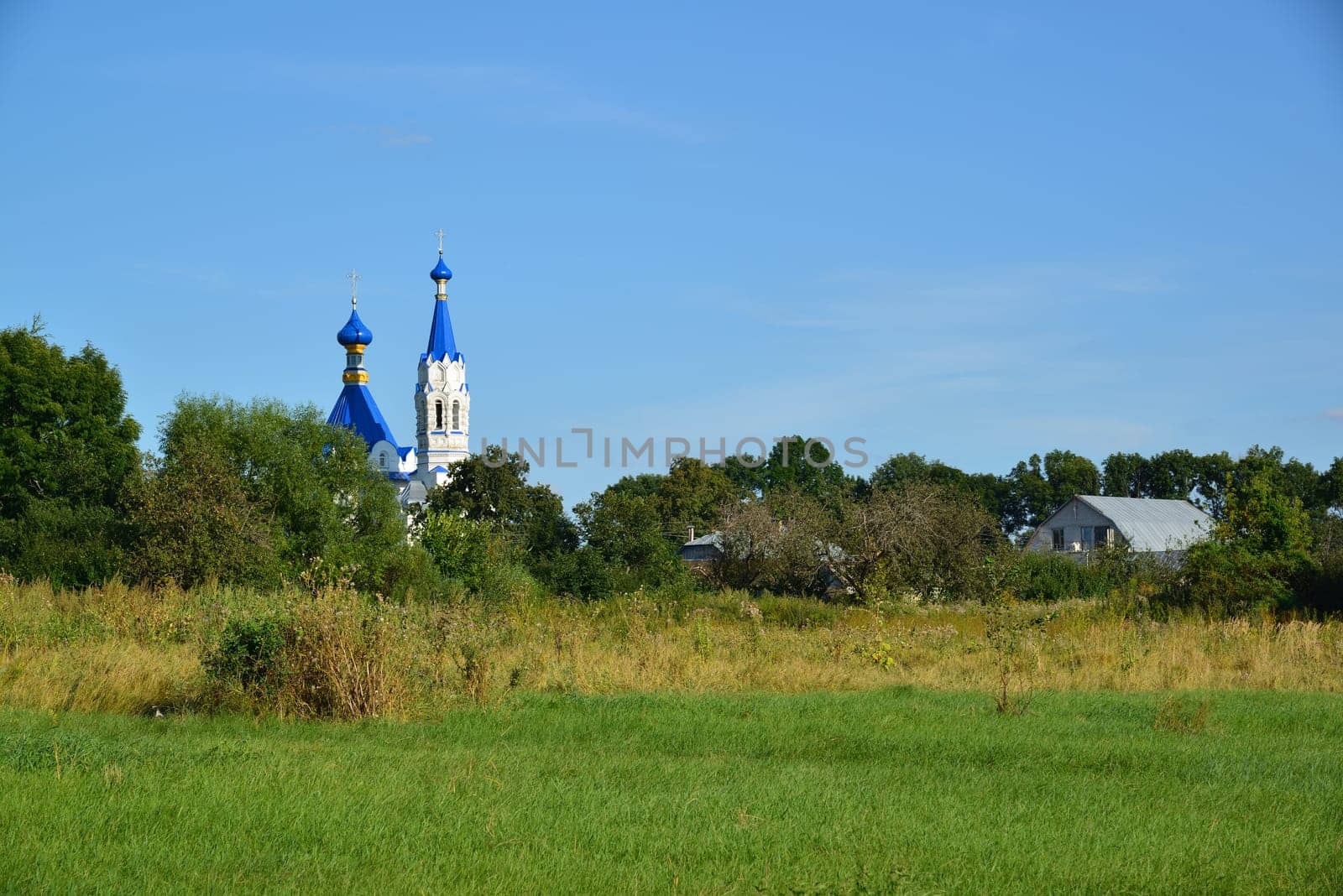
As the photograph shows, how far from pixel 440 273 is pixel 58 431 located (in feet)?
135

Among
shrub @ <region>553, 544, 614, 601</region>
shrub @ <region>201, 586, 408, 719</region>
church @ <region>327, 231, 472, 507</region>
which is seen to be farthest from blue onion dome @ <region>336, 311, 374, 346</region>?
shrub @ <region>201, 586, 408, 719</region>

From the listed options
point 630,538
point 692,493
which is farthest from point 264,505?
point 692,493

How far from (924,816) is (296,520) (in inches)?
1223

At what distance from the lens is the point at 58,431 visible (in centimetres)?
4231

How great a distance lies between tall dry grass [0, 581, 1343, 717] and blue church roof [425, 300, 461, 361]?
6218cm

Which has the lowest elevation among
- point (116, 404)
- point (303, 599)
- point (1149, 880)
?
point (1149, 880)

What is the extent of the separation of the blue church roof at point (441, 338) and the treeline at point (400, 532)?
3226 centimetres

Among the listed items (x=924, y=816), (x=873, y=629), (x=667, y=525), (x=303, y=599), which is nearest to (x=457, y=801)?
(x=924, y=816)

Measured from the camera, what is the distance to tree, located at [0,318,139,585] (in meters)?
40.3

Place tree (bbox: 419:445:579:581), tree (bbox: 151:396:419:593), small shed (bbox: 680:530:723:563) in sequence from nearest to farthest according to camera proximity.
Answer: tree (bbox: 151:396:419:593) < tree (bbox: 419:445:579:581) < small shed (bbox: 680:530:723:563)

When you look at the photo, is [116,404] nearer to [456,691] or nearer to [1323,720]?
[456,691]

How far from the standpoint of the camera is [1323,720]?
1162 cm

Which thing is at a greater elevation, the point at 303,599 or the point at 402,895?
the point at 303,599

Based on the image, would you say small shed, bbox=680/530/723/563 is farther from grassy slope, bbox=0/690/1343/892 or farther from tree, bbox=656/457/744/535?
grassy slope, bbox=0/690/1343/892
